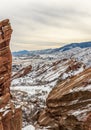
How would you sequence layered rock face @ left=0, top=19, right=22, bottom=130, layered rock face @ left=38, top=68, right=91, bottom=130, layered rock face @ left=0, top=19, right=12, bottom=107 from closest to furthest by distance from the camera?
A: layered rock face @ left=38, top=68, right=91, bottom=130, layered rock face @ left=0, top=19, right=22, bottom=130, layered rock face @ left=0, top=19, right=12, bottom=107

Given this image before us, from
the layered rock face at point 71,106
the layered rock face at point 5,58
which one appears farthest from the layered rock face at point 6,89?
the layered rock face at point 71,106

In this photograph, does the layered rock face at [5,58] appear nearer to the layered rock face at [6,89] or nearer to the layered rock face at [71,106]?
the layered rock face at [6,89]

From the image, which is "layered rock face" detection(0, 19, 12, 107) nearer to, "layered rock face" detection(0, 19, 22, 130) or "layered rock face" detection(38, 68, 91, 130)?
"layered rock face" detection(0, 19, 22, 130)

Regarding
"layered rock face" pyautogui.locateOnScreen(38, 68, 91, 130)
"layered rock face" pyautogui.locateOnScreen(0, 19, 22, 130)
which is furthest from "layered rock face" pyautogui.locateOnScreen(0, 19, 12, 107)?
"layered rock face" pyautogui.locateOnScreen(38, 68, 91, 130)

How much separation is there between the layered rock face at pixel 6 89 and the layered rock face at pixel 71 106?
5.62 metres

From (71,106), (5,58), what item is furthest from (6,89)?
(71,106)

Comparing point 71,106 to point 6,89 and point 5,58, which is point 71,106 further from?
point 5,58

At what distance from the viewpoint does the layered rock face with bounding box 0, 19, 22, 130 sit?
52.9m

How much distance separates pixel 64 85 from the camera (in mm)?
59781

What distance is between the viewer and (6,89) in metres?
58.2

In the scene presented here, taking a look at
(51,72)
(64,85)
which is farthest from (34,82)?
(64,85)

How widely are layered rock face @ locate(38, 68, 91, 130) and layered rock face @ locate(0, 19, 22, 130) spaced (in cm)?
562

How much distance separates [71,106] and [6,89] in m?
12.2

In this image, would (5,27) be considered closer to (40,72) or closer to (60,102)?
(60,102)
